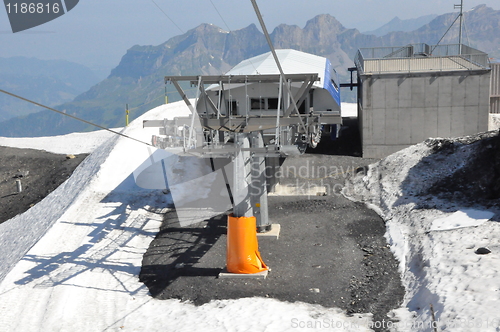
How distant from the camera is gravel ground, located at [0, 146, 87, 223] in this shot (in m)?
24.8

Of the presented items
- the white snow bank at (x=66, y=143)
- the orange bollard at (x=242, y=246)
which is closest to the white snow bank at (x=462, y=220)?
the orange bollard at (x=242, y=246)

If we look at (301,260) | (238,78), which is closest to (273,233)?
(301,260)

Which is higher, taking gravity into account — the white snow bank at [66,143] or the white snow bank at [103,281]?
the white snow bank at [66,143]

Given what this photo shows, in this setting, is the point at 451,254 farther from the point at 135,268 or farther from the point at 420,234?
the point at 135,268

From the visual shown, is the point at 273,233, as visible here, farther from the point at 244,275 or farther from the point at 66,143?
the point at 66,143

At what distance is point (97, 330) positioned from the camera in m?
11.7

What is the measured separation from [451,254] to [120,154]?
1698 cm

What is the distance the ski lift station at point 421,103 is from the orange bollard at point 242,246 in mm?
12530

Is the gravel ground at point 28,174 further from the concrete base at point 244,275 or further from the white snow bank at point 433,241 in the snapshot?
the white snow bank at point 433,241

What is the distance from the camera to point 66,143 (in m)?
32.0

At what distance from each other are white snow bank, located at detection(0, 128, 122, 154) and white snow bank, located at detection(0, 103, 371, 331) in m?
8.40

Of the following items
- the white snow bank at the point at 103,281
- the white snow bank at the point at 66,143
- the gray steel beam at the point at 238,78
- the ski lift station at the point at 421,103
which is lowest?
the white snow bank at the point at 103,281

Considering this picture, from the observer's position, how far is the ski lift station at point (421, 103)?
2347cm

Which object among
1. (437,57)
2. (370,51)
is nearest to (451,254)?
(437,57)
